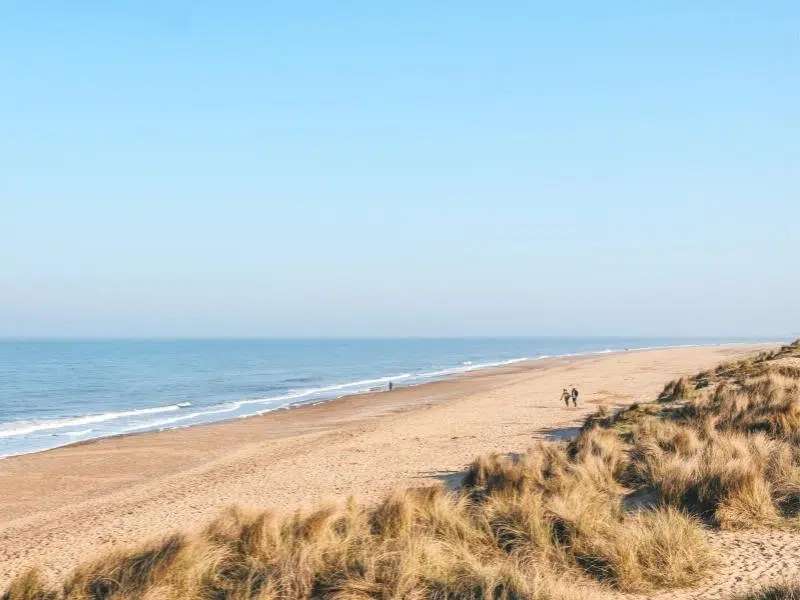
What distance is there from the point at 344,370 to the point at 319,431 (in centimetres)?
5044

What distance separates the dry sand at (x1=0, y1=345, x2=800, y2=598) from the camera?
35.9 ft

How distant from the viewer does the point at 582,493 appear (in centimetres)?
874

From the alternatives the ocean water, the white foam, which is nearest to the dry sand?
the white foam

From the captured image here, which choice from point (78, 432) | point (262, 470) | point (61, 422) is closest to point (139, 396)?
point (61, 422)

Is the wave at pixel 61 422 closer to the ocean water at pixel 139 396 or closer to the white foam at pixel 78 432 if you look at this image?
the ocean water at pixel 139 396

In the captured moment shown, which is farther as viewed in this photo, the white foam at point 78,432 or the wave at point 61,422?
the wave at point 61,422

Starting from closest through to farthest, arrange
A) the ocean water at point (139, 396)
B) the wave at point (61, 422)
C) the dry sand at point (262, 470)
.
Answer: the dry sand at point (262, 470), the wave at point (61, 422), the ocean water at point (139, 396)

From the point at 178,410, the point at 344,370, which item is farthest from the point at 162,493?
the point at 344,370

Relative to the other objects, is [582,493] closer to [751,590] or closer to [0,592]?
[751,590]

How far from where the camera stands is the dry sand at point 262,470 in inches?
431

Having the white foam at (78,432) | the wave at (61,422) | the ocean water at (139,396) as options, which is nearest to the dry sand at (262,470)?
the white foam at (78,432)

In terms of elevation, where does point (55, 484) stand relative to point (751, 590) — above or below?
below

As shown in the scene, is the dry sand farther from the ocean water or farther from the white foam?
the ocean water

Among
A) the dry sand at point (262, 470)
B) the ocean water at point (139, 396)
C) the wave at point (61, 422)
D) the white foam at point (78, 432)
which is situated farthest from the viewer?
the ocean water at point (139, 396)
